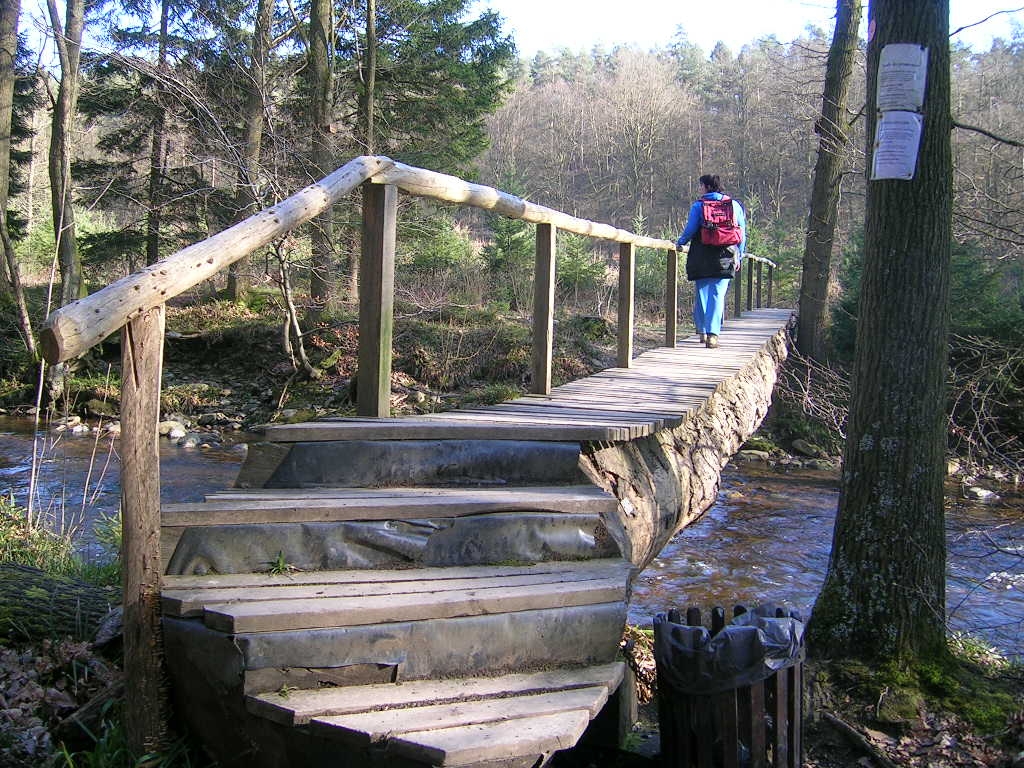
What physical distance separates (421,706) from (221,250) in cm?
154

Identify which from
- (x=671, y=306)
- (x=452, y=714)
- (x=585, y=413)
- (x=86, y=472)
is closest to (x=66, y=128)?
(x=86, y=472)

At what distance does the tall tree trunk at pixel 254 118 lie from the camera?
520 inches

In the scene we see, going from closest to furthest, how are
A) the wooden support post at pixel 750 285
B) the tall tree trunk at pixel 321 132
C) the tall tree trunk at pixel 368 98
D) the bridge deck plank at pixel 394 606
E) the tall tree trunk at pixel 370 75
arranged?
the bridge deck plank at pixel 394 606 < the tall tree trunk at pixel 321 132 < the tall tree trunk at pixel 368 98 < the tall tree trunk at pixel 370 75 < the wooden support post at pixel 750 285

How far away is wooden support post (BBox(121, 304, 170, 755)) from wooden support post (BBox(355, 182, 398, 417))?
1417 mm

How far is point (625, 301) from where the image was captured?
7.91 meters

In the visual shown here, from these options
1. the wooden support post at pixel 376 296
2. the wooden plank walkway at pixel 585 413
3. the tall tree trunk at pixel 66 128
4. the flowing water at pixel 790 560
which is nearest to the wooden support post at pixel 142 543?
the wooden plank walkway at pixel 585 413

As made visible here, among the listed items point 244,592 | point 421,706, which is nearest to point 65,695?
point 244,592

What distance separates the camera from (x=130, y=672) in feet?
8.55

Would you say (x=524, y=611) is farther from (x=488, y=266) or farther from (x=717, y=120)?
(x=717, y=120)

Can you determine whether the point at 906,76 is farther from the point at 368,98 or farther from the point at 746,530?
the point at 368,98

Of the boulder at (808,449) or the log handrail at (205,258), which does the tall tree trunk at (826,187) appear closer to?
the boulder at (808,449)

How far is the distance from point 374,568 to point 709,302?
7.53 metres

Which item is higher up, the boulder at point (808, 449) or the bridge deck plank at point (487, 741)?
the bridge deck plank at point (487, 741)

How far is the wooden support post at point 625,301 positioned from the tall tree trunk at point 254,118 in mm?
6920
